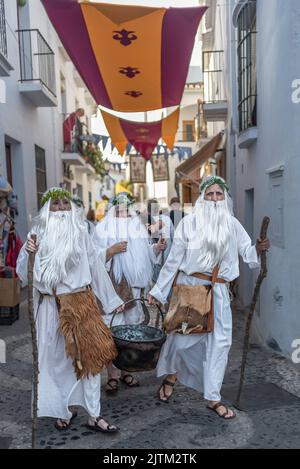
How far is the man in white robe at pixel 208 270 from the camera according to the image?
3420mm

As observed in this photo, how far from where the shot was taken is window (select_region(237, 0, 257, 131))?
6309 mm

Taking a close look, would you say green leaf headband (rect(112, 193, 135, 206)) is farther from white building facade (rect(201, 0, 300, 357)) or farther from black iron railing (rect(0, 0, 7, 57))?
black iron railing (rect(0, 0, 7, 57))

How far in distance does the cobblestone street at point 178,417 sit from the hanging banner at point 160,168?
1338 cm

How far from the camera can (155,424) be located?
3.32 metres

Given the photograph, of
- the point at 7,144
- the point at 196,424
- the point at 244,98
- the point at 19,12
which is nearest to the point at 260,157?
the point at 244,98

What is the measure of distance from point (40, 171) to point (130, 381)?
745 cm

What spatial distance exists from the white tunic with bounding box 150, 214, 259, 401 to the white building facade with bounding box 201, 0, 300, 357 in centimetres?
115

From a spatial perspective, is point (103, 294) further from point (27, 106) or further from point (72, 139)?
point (72, 139)

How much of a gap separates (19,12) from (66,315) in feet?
28.2

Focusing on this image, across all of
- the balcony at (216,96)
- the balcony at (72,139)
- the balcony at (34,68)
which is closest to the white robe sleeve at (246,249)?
the balcony at (34,68)

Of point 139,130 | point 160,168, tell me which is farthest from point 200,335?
point 160,168

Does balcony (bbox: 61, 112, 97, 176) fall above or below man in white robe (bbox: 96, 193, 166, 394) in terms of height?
above

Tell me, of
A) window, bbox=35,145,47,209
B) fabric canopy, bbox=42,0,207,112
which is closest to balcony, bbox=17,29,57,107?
window, bbox=35,145,47,209
